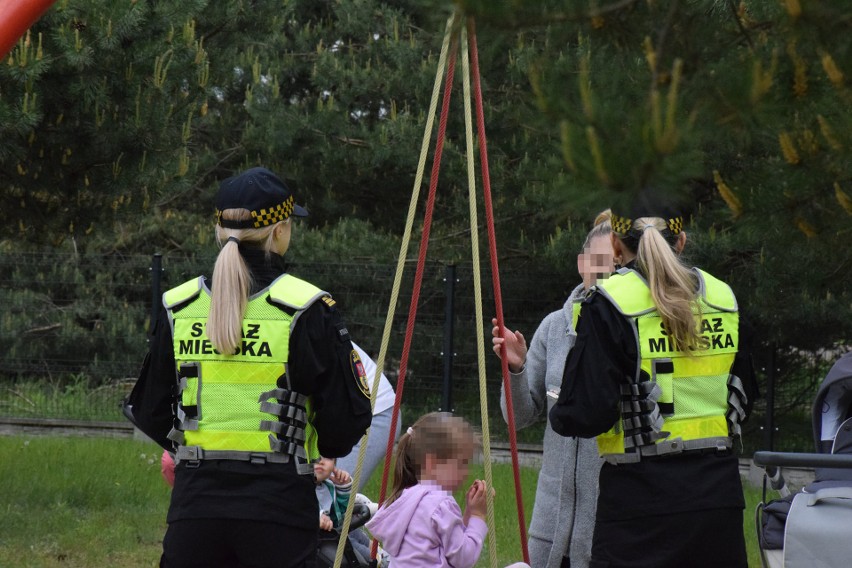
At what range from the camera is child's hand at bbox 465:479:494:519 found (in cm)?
373

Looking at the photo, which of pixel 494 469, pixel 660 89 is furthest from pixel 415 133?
pixel 660 89

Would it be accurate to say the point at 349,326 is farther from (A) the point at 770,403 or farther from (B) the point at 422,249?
(B) the point at 422,249

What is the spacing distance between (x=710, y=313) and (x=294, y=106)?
9.14 m

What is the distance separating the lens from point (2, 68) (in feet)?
22.7

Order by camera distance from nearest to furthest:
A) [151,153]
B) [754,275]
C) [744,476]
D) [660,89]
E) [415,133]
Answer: [660,89] → [151,153] → [754,275] → [744,476] → [415,133]

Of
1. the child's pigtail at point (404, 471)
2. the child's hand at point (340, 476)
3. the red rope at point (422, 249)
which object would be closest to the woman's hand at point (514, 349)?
the red rope at point (422, 249)

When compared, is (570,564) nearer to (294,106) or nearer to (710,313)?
(710,313)

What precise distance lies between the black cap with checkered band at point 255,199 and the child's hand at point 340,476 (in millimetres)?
1121

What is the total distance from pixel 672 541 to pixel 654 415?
1.14 feet

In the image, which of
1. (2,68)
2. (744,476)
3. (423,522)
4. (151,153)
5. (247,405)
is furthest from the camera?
(744,476)

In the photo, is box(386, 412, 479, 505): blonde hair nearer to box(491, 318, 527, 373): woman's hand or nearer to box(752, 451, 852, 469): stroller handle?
box(491, 318, 527, 373): woman's hand

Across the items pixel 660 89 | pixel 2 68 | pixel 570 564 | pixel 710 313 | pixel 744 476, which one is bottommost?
pixel 744 476

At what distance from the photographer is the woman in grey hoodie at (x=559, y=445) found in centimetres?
386

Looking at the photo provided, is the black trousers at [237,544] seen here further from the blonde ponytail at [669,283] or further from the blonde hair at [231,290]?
the blonde ponytail at [669,283]
